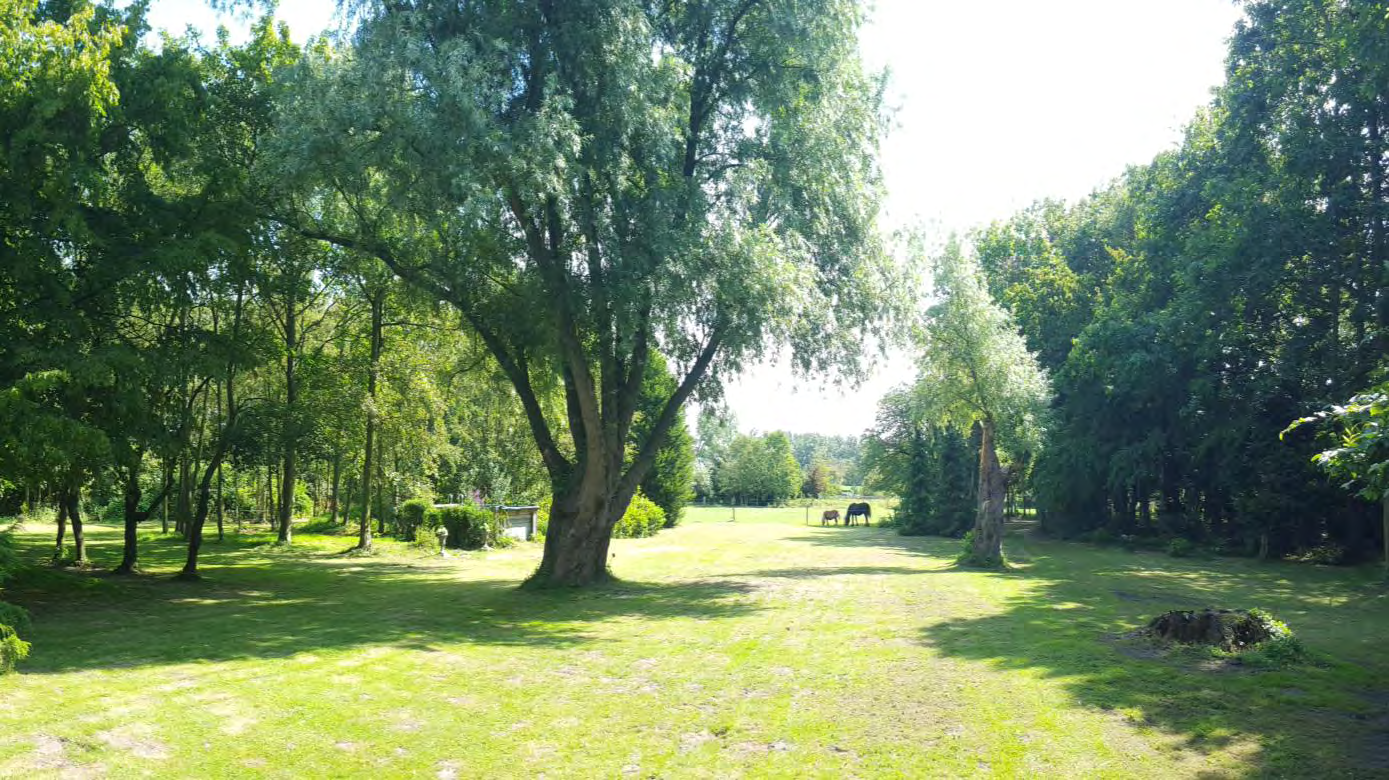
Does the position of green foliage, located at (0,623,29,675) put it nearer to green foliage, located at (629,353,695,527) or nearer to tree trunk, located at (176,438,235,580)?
tree trunk, located at (176,438,235,580)

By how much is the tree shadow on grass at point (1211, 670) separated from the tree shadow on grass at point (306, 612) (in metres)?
4.37

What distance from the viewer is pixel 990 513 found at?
2023 centimetres

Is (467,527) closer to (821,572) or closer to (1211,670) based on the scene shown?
(821,572)

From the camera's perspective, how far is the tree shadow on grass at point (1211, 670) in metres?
6.15

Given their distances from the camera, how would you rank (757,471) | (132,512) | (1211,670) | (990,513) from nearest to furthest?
(1211,670) < (132,512) < (990,513) < (757,471)

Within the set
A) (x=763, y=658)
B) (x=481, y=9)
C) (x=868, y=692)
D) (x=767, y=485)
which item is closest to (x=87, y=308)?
(x=481, y=9)

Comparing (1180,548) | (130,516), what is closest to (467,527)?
(130,516)

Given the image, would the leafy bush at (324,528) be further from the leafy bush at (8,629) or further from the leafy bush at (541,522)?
the leafy bush at (8,629)

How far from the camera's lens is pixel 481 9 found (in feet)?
42.6

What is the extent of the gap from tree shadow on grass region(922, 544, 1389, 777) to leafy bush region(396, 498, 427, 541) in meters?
19.4

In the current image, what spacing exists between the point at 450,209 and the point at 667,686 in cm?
768

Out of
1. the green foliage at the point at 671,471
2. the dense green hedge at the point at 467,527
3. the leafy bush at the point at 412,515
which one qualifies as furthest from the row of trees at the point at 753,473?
the dense green hedge at the point at 467,527

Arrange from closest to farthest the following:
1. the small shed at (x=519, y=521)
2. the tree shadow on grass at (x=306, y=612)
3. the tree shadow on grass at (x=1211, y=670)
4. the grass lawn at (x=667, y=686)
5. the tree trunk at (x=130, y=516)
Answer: the grass lawn at (x=667, y=686)
the tree shadow on grass at (x=1211, y=670)
the tree shadow on grass at (x=306, y=612)
the tree trunk at (x=130, y=516)
the small shed at (x=519, y=521)

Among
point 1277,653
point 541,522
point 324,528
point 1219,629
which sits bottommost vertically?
point 324,528
